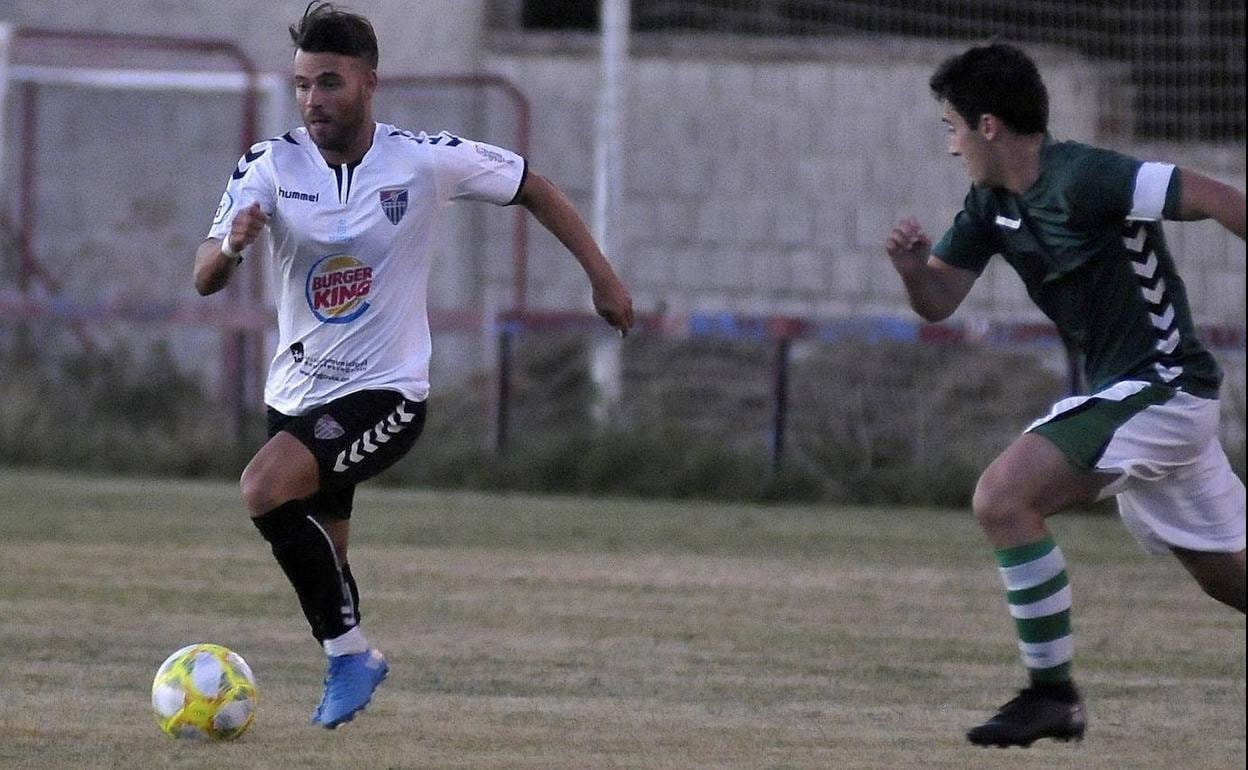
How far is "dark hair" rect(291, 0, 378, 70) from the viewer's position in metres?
6.12

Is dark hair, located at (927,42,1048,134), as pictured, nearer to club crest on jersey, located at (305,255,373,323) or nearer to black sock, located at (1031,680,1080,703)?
black sock, located at (1031,680,1080,703)

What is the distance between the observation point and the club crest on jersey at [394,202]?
20.5 feet

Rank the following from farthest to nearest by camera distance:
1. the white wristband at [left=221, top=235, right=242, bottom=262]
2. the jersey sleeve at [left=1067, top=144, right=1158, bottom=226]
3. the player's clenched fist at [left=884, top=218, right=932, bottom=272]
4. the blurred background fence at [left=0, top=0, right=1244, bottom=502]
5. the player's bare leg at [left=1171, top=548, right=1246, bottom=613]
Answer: the blurred background fence at [left=0, top=0, right=1244, bottom=502] < the player's clenched fist at [left=884, top=218, right=932, bottom=272] < the white wristband at [left=221, top=235, right=242, bottom=262] < the player's bare leg at [left=1171, top=548, right=1246, bottom=613] < the jersey sleeve at [left=1067, top=144, right=1158, bottom=226]

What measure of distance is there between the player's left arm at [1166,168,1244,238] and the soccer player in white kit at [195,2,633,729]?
1.73 m

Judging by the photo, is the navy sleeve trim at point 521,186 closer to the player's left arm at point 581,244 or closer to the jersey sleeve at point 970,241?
the player's left arm at point 581,244

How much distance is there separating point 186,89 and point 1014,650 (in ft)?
37.3

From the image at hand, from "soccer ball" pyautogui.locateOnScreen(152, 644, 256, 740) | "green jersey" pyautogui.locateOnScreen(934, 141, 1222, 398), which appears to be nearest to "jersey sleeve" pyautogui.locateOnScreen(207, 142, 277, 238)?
"soccer ball" pyautogui.locateOnScreen(152, 644, 256, 740)

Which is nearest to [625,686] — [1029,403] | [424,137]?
[424,137]

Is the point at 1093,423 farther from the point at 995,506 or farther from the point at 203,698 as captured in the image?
the point at 203,698

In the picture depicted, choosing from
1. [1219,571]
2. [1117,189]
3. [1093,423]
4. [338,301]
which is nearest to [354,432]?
[338,301]

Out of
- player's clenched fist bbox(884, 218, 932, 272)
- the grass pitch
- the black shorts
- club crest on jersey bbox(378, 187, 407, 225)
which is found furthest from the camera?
club crest on jersey bbox(378, 187, 407, 225)

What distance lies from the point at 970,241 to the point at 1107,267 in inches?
21.7

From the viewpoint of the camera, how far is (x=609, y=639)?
26.9ft

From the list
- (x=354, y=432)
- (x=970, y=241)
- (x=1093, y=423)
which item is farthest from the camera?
(x=354, y=432)
